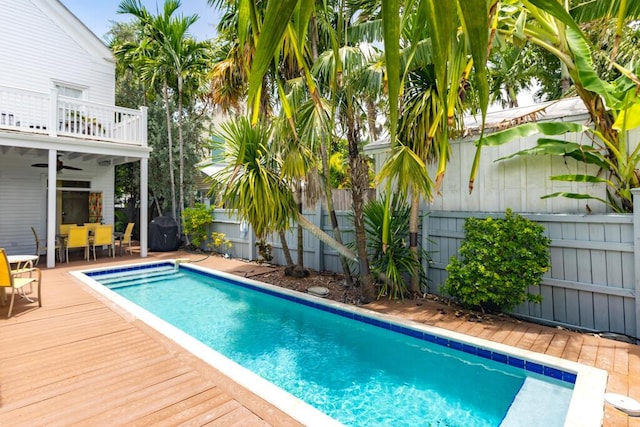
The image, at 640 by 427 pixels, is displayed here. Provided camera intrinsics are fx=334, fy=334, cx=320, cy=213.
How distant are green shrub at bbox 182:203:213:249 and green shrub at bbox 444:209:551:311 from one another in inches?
340

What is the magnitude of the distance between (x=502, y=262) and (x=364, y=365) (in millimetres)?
A: 2454

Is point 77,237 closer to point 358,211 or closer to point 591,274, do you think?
point 358,211

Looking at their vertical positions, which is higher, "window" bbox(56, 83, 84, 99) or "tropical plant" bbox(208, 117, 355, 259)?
"window" bbox(56, 83, 84, 99)

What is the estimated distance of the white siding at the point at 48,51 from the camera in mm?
10836

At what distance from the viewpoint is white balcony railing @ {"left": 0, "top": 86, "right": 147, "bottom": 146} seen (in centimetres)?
926

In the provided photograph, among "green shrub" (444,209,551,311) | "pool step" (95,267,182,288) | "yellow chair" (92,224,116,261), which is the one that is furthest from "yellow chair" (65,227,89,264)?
"green shrub" (444,209,551,311)

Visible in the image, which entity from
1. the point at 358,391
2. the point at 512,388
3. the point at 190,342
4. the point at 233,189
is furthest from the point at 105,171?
the point at 512,388

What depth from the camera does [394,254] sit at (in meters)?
6.07

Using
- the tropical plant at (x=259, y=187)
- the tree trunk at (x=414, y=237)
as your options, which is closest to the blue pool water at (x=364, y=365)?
the tree trunk at (x=414, y=237)

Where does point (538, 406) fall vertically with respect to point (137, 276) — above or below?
below

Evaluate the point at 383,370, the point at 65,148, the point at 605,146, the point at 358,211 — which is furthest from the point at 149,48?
the point at 605,146

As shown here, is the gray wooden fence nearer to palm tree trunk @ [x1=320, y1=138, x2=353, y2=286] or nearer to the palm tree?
palm tree trunk @ [x1=320, y1=138, x2=353, y2=286]

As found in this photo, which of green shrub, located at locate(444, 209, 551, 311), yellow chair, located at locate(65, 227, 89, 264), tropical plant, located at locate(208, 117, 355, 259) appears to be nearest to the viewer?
green shrub, located at locate(444, 209, 551, 311)

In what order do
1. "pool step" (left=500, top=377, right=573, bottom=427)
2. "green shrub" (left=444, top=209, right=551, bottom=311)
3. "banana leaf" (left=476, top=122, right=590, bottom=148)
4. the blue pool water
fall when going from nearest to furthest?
"pool step" (left=500, top=377, right=573, bottom=427)
the blue pool water
"green shrub" (left=444, top=209, right=551, bottom=311)
"banana leaf" (left=476, top=122, right=590, bottom=148)
